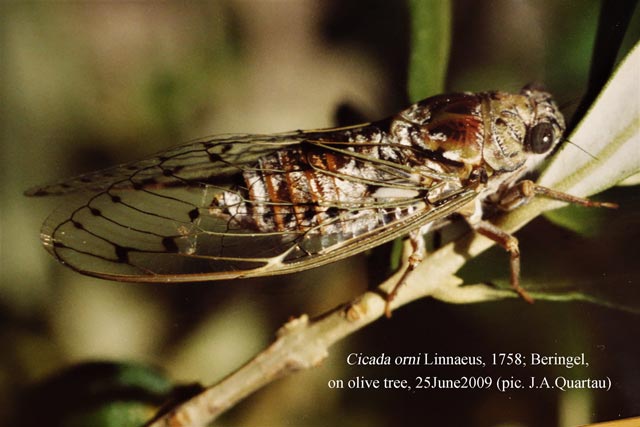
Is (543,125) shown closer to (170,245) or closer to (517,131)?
(517,131)

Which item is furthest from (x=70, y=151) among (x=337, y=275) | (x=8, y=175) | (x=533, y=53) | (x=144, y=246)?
(x=533, y=53)

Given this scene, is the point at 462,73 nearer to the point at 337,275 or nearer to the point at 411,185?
the point at 411,185

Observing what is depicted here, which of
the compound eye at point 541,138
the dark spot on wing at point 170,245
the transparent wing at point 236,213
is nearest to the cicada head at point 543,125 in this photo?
the compound eye at point 541,138

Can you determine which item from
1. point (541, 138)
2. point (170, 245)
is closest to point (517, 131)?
point (541, 138)

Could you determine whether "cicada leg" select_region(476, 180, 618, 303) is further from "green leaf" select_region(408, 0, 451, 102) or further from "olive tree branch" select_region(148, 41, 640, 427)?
"green leaf" select_region(408, 0, 451, 102)

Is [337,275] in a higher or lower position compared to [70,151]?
lower

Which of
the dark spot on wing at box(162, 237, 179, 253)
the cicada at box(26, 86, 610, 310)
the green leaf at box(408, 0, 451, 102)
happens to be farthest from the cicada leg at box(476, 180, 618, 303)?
the dark spot on wing at box(162, 237, 179, 253)
